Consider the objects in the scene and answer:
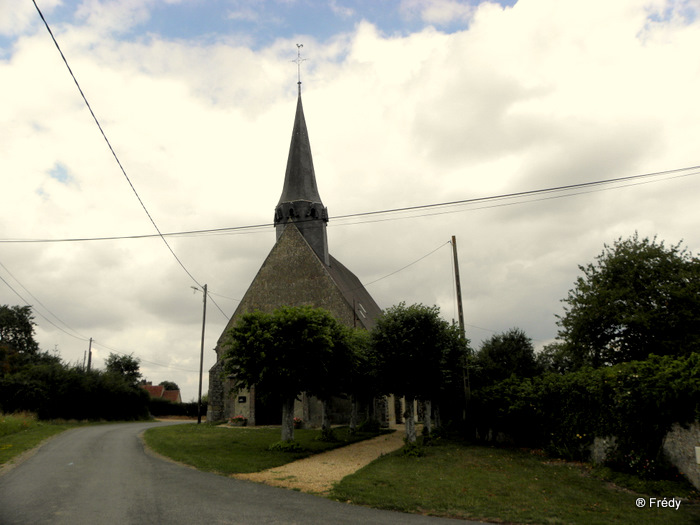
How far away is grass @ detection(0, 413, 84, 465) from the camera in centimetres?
1653

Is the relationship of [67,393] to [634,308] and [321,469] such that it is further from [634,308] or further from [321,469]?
[634,308]

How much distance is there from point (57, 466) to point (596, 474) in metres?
14.8

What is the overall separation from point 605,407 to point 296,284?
81.4 ft

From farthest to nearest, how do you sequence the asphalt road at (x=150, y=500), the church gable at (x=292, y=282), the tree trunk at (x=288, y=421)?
the church gable at (x=292, y=282), the tree trunk at (x=288, y=421), the asphalt road at (x=150, y=500)


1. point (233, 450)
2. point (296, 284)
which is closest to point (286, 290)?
point (296, 284)

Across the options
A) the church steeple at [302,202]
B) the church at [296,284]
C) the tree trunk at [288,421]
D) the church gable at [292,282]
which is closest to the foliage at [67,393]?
the church at [296,284]

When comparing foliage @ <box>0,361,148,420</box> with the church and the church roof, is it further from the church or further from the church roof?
the church roof

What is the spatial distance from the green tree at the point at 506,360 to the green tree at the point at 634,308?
5.94m

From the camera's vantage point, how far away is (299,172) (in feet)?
132

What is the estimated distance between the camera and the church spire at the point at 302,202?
37.7 metres

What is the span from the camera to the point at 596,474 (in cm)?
1223

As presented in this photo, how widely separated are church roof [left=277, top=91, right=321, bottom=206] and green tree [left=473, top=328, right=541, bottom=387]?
2018 centimetres

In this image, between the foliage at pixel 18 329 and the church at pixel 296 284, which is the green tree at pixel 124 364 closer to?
the foliage at pixel 18 329

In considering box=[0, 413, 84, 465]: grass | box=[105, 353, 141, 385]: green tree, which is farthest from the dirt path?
box=[105, 353, 141, 385]: green tree
